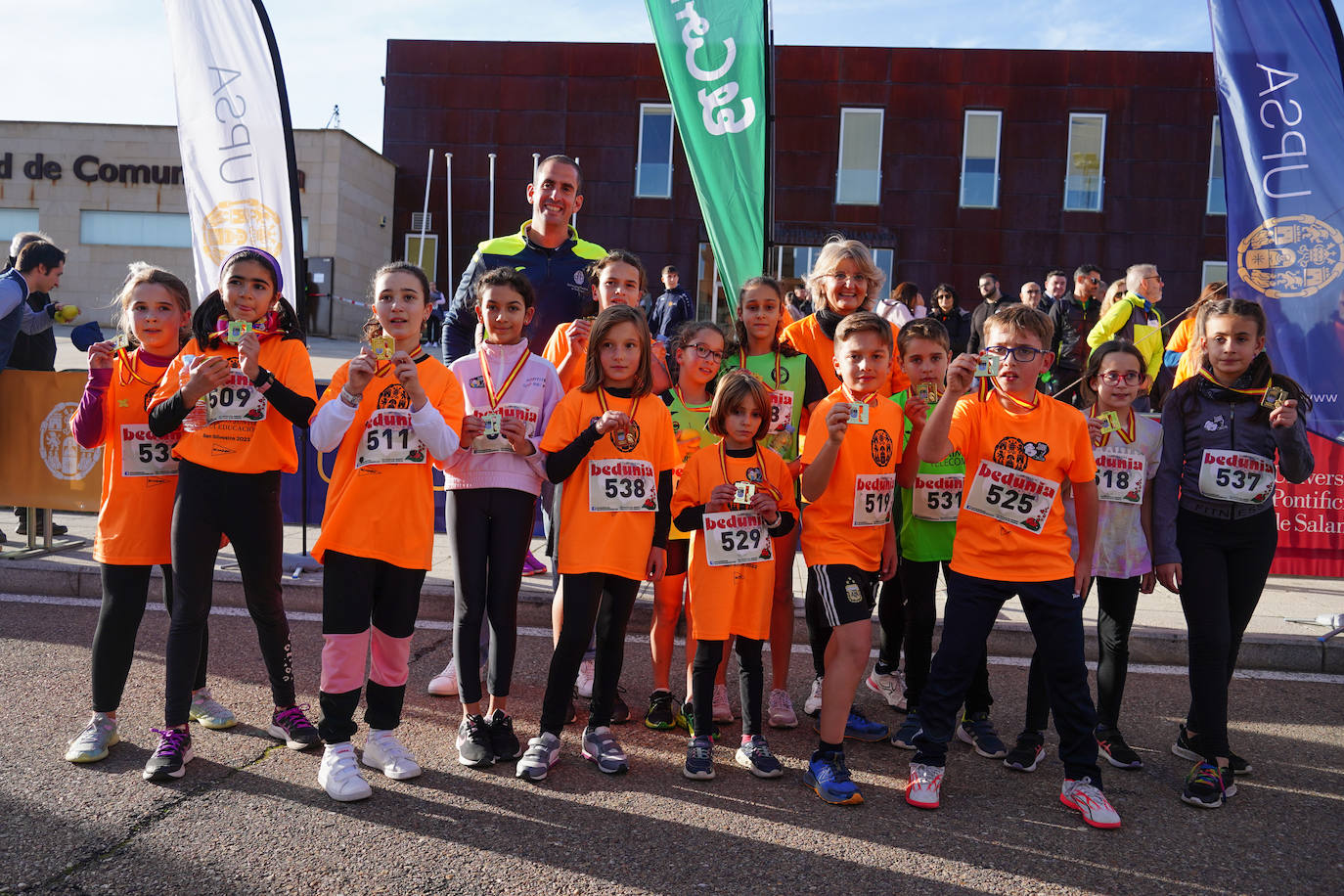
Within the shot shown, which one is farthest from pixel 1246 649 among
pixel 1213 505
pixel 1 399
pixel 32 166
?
pixel 32 166

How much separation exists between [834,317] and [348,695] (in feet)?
8.91

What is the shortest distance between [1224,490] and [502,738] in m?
3.12

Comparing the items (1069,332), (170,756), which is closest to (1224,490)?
(170,756)

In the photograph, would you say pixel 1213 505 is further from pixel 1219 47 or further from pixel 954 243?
pixel 954 243

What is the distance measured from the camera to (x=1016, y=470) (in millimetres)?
3734

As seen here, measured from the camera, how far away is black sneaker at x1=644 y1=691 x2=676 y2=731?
4277 mm

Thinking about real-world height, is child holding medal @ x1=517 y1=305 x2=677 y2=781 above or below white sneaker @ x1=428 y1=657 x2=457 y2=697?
above

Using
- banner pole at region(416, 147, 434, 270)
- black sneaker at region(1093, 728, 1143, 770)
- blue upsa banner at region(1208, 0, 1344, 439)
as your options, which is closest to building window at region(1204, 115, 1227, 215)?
banner pole at region(416, 147, 434, 270)

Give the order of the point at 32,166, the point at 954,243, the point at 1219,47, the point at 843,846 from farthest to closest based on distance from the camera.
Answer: the point at 32,166 → the point at 954,243 → the point at 1219,47 → the point at 843,846

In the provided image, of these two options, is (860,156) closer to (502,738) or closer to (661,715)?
(661,715)

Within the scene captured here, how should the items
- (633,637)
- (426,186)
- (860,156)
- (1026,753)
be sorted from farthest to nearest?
(426,186) < (860,156) < (633,637) < (1026,753)

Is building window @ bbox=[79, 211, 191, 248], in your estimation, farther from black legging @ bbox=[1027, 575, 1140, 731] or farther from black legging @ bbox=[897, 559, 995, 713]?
black legging @ bbox=[1027, 575, 1140, 731]

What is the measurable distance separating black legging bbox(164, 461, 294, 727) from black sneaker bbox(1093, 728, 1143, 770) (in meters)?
3.52

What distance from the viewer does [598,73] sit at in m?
24.9
